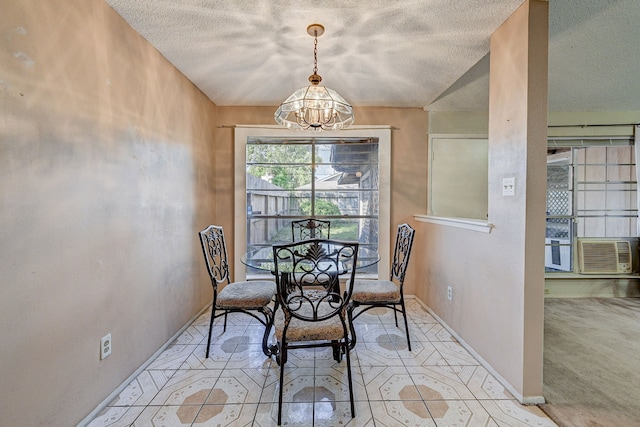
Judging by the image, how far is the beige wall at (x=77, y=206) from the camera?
1129 mm

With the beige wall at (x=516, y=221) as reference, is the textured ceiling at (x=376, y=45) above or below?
above

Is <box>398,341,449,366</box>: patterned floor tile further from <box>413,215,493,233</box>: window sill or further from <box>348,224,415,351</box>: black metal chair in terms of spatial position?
<box>413,215,493,233</box>: window sill

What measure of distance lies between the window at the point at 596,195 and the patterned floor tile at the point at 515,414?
2761 mm

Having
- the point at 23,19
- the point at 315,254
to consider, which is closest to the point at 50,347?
the point at 315,254

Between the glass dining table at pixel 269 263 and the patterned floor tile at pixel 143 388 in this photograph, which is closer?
the patterned floor tile at pixel 143 388

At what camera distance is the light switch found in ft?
5.50

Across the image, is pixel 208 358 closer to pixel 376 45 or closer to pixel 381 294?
pixel 381 294

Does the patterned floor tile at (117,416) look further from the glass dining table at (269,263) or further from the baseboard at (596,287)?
the baseboard at (596,287)

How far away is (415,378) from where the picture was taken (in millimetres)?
1805

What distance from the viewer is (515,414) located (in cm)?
151

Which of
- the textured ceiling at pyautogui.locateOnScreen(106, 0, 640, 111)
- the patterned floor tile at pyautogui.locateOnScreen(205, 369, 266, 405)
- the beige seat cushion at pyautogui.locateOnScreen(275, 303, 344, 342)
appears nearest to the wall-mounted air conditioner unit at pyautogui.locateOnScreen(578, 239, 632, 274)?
the textured ceiling at pyautogui.locateOnScreen(106, 0, 640, 111)

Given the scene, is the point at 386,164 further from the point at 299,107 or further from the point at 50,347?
the point at 50,347

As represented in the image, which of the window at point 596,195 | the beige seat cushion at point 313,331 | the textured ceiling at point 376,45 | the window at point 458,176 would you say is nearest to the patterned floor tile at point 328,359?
the beige seat cushion at point 313,331

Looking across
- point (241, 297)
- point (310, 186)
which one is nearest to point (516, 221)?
point (241, 297)
